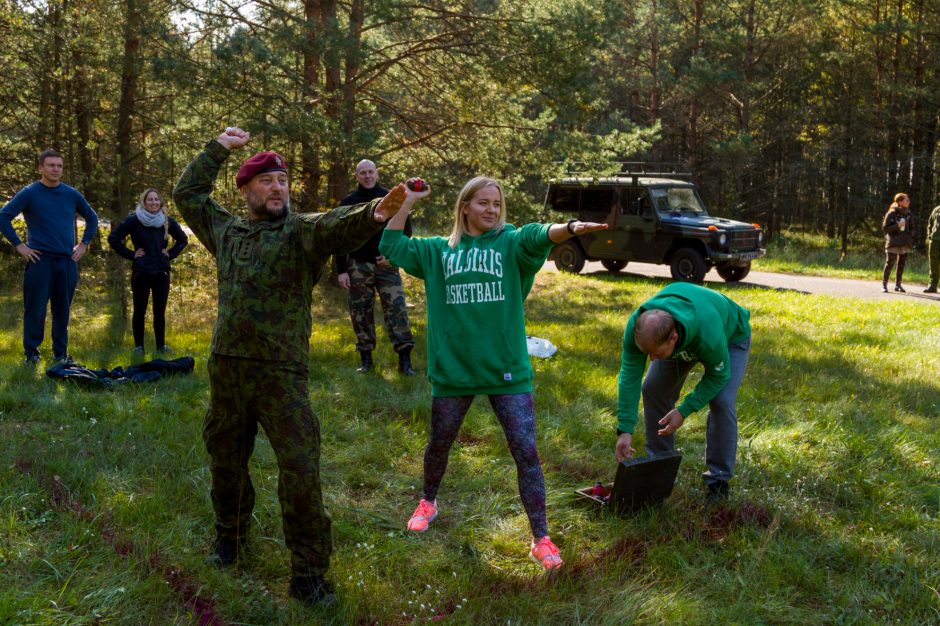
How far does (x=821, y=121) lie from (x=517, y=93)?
797 inches

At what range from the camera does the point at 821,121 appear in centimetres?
2938

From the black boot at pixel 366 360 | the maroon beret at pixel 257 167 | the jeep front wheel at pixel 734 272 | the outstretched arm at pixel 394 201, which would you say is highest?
the maroon beret at pixel 257 167

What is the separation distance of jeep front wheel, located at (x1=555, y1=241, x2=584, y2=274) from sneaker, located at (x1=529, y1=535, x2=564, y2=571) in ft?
46.5

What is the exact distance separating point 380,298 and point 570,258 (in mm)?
11090

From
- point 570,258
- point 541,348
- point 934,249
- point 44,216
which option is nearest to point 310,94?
point 44,216

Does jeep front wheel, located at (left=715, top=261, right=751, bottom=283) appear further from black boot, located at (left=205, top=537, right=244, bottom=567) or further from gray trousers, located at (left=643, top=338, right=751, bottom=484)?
black boot, located at (left=205, top=537, right=244, bottom=567)

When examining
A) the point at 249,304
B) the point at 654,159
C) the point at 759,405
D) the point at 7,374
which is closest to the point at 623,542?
the point at 249,304

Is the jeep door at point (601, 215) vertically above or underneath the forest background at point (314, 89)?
underneath

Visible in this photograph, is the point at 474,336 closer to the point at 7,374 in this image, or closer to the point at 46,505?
the point at 46,505

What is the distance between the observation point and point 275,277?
3.27 m

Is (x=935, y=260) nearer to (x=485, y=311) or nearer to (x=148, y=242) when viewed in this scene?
(x=148, y=242)

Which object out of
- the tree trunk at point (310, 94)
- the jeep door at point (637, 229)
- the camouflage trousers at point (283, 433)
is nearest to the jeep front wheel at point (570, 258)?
the jeep door at point (637, 229)

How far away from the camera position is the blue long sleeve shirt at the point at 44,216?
24.2ft

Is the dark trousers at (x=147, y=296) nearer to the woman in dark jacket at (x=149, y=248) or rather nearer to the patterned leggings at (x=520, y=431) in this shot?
the woman in dark jacket at (x=149, y=248)
